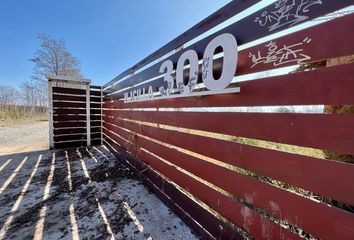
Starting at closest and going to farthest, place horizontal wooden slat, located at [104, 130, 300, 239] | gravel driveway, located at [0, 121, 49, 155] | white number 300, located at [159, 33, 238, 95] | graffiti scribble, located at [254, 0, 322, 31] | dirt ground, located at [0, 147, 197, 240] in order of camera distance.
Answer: graffiti scribble, located at [254, 0, 322, 31] → horizontal wooden slat, located at [104, 130, 300, 239] → white number 300, located at [159, 33, 238, 95] → dirt ground, located at [0, 147, 197, 240] → gravel driveway, located at [0, 121, 49, 155]

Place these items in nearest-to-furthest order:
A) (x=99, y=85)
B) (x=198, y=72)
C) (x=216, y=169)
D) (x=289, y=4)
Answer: (x=289, y=4)
(x=216, y=169)
(x=198, y=72)
(x=99, y=85)

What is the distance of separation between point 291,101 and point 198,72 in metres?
0.87

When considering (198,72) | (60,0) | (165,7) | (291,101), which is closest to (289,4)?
(291,101)

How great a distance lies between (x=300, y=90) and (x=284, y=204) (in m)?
0.61

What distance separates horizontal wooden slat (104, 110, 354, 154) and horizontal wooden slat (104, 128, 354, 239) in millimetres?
280

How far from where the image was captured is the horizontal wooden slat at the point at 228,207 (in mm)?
1080

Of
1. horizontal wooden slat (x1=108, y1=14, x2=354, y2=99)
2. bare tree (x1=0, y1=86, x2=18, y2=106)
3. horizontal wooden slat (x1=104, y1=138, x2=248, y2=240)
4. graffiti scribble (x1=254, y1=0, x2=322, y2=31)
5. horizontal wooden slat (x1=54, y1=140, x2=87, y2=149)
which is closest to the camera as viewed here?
horizontal wooden slat (x1=108, y1=14, x2=354, y2=99)

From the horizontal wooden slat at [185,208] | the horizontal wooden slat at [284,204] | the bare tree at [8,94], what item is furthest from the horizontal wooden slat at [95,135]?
the bare tree at [8,94]

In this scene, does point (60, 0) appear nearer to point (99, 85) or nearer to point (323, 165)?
point (99, 85)

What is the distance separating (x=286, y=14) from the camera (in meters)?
0.99

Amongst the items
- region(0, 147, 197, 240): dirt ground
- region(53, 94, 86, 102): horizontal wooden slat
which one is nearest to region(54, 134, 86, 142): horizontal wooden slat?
region(53, 94, 86, 102): horizontal wooden slat

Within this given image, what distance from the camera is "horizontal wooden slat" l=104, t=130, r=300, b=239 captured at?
3.54ft

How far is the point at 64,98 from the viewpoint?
511cm

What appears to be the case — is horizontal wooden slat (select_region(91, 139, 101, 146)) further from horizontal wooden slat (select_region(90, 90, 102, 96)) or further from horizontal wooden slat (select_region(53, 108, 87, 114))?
horizontal wooden slat (select_region(90, 90, 102, 96))
